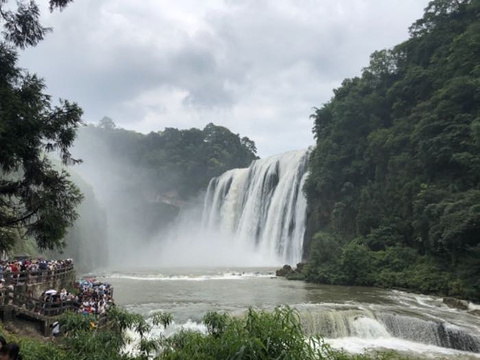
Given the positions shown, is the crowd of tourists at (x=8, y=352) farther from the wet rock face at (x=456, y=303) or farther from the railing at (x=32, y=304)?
the wet rock face at (x=456, y=303)

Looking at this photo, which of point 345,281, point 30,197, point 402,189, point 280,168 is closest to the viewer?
point 30,197

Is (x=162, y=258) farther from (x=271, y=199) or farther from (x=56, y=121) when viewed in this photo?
(x=56, y=121)

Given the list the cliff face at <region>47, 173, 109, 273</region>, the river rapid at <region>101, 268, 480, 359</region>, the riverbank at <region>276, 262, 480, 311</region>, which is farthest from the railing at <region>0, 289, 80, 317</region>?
the cliff face at <region>47, 173, 109, 273</region>

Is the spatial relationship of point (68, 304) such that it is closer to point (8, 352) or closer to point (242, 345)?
point (8, 352)

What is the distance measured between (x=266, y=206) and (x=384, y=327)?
33368 mm

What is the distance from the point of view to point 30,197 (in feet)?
22.5

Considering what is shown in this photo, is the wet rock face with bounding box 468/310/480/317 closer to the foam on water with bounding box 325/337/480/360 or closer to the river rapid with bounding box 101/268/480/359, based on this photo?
the river rapid with bounding box 101/268/480/359

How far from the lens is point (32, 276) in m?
15.8

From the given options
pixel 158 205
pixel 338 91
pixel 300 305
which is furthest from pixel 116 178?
pixel 300 305

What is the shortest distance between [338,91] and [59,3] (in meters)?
43.6

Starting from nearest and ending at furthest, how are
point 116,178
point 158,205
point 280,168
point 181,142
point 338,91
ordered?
point 338,91 < point 280,168 < point 158,205 < point 116,178 < point 181,142

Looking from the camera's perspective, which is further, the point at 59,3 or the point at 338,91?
the point at 338,91

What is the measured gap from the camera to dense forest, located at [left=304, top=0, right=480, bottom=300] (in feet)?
78.1

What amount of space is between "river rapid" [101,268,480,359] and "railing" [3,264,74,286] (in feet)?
11.7
